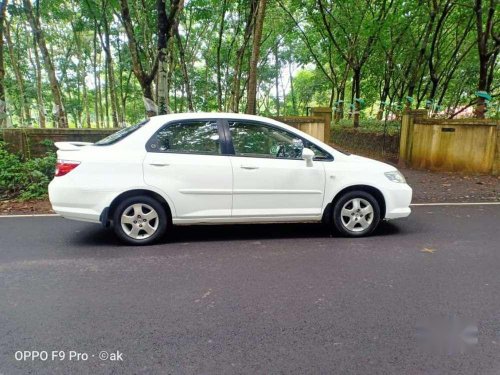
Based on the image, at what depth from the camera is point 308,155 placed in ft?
16.2

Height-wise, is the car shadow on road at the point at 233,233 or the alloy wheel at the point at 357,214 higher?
the alloy wheel at the point at 357,214

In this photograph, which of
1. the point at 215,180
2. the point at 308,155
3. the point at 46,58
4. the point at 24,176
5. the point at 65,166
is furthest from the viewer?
the point at 46,58

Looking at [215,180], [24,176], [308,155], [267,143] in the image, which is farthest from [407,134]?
[24,176]

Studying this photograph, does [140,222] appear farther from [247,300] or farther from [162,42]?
[162,42]

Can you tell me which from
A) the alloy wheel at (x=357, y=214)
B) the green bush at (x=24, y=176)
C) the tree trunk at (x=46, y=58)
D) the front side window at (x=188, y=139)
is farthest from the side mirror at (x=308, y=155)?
the tree trunk at (x=46, y=58)

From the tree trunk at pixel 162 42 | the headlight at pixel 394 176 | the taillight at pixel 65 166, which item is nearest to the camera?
the taillight at pixel 65 166

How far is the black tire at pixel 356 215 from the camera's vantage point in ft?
16.9

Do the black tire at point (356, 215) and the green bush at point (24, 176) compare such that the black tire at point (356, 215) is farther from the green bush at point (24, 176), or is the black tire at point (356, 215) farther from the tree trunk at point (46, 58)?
the tree trunk at point (46, 58)

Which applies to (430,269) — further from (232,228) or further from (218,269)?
(232,228)

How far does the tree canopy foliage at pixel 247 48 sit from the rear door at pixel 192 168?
4.37m

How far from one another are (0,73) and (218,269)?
9.43m

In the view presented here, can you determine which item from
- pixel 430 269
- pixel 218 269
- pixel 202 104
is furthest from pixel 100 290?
pixel 202 104

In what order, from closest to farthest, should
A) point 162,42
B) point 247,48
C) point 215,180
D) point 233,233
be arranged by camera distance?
point 215,180 → point 233,233 → point 162,42 → point 247,48

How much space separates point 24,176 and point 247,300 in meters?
6.52
